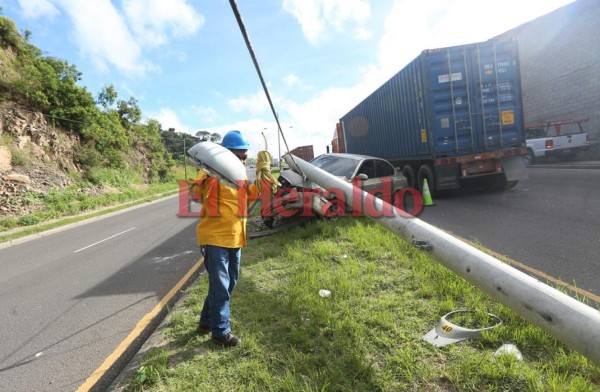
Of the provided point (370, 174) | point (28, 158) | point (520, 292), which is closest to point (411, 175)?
point (370, 174)

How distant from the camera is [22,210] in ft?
48.3

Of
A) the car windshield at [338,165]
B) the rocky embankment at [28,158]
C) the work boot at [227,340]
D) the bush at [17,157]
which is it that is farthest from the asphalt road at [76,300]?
the bush at [17,157]

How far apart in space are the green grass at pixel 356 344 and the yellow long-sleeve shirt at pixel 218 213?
851mm

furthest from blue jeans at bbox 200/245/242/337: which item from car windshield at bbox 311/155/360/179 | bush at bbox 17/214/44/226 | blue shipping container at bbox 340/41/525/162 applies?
bush at bbox 17/214/44/226

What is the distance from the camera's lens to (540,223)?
5777mm

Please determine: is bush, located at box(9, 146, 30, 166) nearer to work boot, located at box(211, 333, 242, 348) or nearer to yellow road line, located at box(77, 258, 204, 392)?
yellow road line, located at box(77, 258, 204, 392)

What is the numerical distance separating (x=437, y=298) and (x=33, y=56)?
87.4 feet

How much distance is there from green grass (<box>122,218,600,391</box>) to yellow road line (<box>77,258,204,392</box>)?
353mm

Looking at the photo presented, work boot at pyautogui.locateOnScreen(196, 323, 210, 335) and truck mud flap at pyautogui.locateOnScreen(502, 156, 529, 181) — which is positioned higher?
truck mud flap at pyautogui.locateOnScreen(502, 156, 529, 181)

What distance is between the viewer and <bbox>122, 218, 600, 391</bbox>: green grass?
6.94ft

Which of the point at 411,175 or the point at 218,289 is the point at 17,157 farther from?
the point at 218,289

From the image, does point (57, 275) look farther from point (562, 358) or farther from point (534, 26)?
point (534, 26)

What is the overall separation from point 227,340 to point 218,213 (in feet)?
3.35

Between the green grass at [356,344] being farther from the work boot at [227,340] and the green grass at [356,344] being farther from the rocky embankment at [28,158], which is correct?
the rocky embankment at [28,158]
